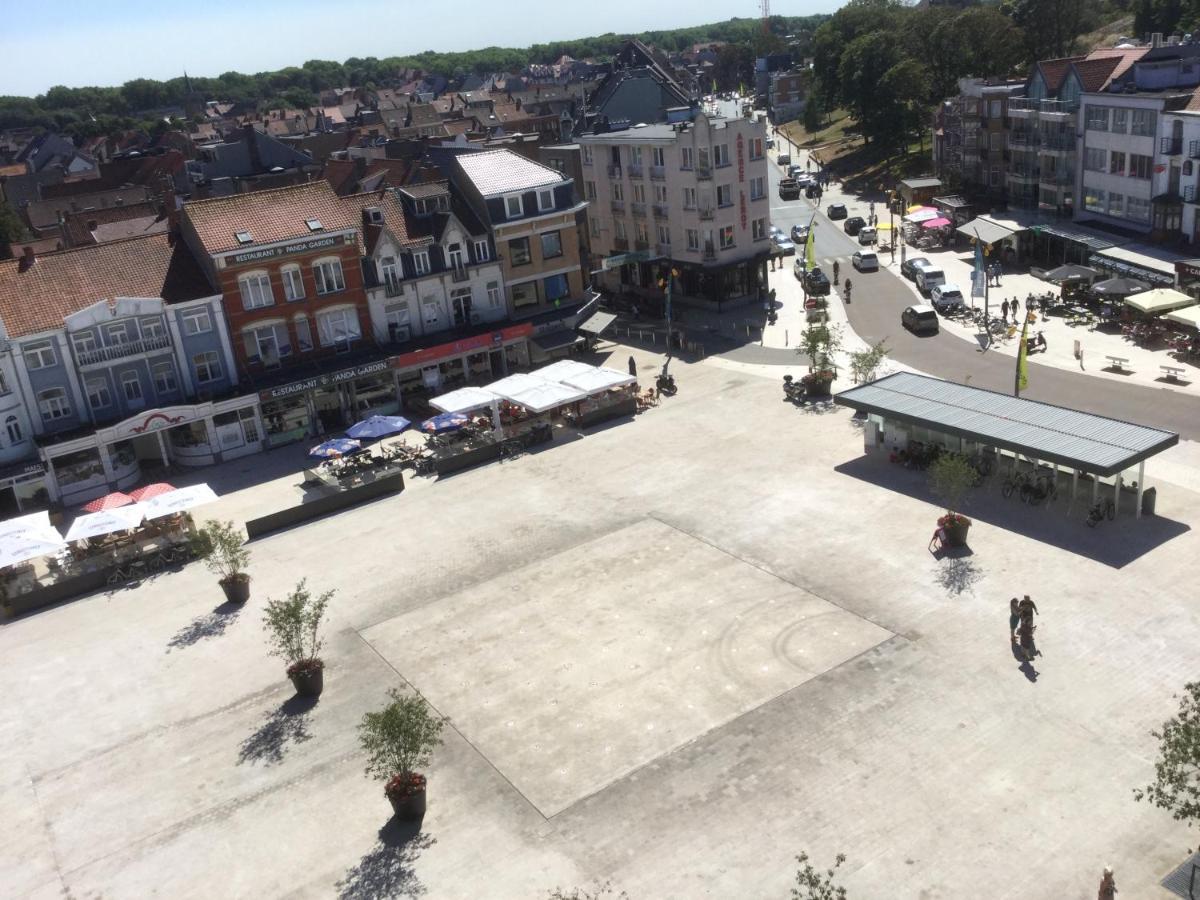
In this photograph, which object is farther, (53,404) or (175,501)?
(53,404)

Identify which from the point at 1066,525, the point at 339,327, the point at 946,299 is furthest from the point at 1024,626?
the point at 339,327

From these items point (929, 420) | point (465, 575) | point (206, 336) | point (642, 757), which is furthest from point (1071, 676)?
point (206, 336)

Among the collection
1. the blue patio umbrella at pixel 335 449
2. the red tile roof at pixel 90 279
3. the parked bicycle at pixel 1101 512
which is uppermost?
the red tile roof at pixel 90 279

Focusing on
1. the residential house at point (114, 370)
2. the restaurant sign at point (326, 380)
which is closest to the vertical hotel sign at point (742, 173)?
the restaurant sign at point (326, 380)

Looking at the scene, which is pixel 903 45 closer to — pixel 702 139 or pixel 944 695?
pixel 702 139

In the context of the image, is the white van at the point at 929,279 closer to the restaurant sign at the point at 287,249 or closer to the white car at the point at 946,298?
the white car at the point at 946,298

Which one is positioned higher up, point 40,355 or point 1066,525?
point 40,355

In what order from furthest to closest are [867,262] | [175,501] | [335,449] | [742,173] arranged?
1. [867,262]
2. [742,173]
3. [335,449]
4. [175,501]

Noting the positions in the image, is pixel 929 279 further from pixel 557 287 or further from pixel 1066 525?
pixel 1066 525
